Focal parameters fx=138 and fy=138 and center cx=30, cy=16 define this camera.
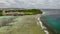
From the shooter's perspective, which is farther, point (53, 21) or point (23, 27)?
point (53, 21)

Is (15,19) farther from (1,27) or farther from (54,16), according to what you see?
(54,16)

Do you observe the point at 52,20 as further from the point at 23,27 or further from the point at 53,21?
the point at 23,27

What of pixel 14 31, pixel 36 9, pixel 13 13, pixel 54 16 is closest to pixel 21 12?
pixel 13 13

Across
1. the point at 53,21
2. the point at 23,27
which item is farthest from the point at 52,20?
the point at 23,27
